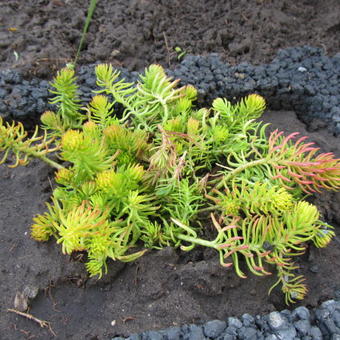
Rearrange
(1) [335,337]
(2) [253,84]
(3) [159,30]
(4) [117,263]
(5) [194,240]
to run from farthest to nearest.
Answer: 1. (3) [159,30]
2. (2) [253,84]
3. (4) [117,263]
4. (5) [194,240]
5. (1) [335,337]

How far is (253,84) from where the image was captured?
2.60 meters

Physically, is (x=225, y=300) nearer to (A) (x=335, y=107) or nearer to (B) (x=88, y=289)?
(B) (x=88, y=289)

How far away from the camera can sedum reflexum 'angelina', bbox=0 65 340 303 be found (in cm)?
149

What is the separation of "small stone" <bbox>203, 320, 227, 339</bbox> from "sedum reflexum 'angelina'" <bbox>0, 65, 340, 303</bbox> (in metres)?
0.21

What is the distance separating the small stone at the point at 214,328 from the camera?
150 cm

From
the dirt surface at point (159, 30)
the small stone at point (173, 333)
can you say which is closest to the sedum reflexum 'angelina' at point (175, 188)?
the small stone at point (173, 333)

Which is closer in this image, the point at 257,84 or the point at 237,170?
the point at 237,170

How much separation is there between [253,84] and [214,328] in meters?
1.63

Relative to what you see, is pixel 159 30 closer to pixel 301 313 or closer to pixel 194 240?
pixel 194 240

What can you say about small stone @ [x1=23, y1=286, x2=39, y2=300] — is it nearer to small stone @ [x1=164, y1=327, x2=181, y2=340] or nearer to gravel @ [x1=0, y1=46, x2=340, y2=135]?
small stone @ [x1=164, y1=327, x2=181, y2=340]

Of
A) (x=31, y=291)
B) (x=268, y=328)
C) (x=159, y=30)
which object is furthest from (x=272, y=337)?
(x=159, y=30)

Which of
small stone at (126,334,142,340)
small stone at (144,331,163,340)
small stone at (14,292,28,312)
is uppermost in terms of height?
small stone at (144,331,163,340)

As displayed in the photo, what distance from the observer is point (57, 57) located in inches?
108

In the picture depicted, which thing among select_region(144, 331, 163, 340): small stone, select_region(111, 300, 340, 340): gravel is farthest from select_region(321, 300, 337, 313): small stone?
select_region(144, 331, 163, 340): small stone
